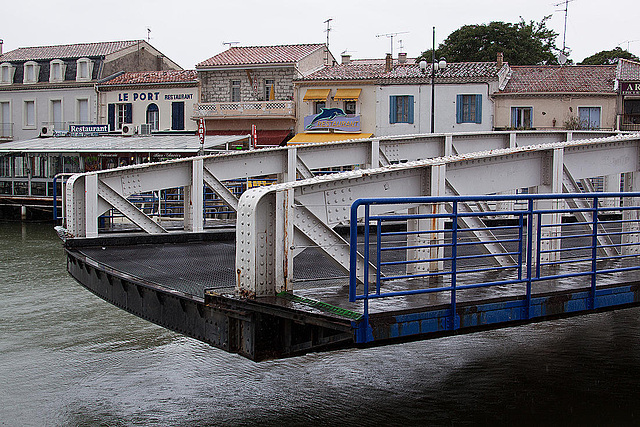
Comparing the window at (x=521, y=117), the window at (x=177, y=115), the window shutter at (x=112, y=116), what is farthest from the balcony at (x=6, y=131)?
the window at (x=521, y=117)

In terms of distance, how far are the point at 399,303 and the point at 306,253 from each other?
14.7 ft

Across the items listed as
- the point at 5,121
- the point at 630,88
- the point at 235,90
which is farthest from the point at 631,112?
the point at 5,121

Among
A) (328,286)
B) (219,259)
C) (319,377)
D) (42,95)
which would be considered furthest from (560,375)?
(42,95)

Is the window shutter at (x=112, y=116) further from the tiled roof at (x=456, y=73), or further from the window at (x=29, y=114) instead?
the tiled roof at (x=456, y=73)

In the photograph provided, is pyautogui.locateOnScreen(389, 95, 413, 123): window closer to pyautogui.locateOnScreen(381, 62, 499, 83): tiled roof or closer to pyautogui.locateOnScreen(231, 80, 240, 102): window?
pyautogui.locateOnScreen(381, 62, 499, 83): tiled roof

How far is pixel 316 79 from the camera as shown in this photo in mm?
44000

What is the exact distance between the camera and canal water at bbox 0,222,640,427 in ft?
28.2

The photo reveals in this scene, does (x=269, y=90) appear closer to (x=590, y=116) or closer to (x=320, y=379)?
(x=590, y=116)

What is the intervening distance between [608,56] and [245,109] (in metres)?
34.8

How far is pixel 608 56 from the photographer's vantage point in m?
62.9

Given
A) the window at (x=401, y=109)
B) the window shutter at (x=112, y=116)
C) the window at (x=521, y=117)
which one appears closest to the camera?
the window at (x=521, y=117)

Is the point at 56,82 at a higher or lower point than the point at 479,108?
higher

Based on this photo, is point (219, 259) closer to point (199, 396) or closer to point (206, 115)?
point (199, 396)

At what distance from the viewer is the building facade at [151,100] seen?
4788 centimetres
